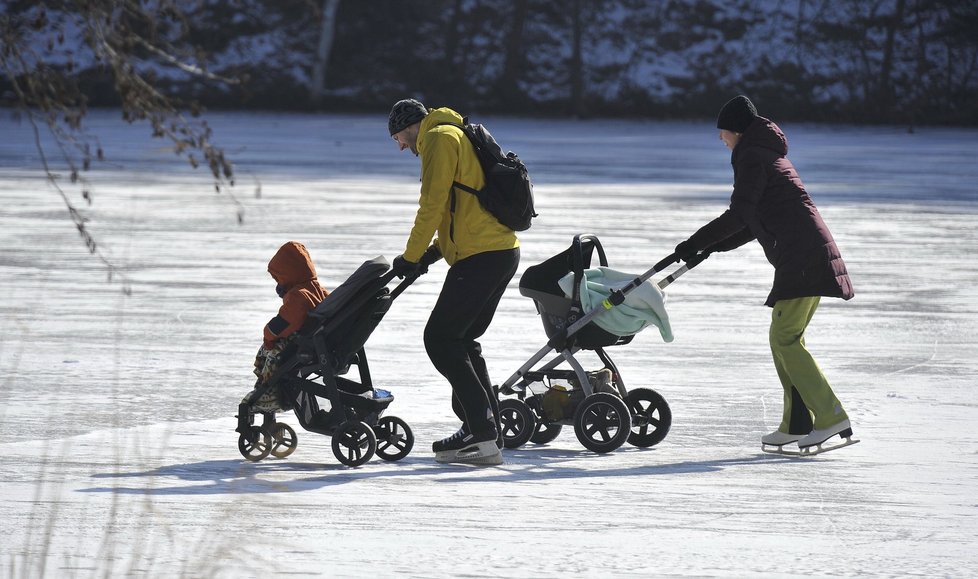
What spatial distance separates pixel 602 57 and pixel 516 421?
3579 cm

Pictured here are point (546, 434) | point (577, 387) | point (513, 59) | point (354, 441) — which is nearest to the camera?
point (354, 441)

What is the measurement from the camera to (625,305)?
22.6 ft

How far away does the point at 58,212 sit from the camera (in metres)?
17.4

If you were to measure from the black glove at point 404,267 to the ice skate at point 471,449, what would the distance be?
751mm

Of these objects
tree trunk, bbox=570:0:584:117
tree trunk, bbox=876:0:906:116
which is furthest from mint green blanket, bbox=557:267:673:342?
tree trunk, bbox=570:0:584:117

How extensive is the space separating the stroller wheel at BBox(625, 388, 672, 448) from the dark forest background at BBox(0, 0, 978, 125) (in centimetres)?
3058

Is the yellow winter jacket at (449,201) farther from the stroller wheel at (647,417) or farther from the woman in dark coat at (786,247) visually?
the stroller wheel at (647,417)

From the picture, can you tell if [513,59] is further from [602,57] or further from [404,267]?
[404,267]

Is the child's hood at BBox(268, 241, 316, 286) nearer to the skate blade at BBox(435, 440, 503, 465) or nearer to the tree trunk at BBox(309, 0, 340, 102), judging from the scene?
the skate blade at BBox(435, 440, 503, 465)

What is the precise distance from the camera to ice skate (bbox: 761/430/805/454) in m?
6.89

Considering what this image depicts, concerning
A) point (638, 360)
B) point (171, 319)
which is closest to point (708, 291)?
point (638, 360)

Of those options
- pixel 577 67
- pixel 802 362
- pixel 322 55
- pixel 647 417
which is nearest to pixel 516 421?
pixel 647 417

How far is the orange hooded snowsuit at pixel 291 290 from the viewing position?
6.55 m

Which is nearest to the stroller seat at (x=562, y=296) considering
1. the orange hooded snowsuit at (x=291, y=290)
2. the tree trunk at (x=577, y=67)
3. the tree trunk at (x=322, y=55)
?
the orange hooded snowsuit at (x=291, y=290)
